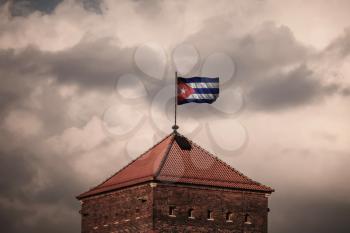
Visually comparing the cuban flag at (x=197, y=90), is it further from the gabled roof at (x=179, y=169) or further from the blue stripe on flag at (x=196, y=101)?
the gabled roof at (x=179, y=169)

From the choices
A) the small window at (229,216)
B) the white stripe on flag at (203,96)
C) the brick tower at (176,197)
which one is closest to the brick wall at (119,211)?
the brick tower at (176,197)

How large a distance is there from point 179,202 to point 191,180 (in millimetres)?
1501

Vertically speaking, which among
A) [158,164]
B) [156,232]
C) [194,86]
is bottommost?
[156,232]

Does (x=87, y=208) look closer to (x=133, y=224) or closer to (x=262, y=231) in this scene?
(x=133, y=224)

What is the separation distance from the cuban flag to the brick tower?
283 cm

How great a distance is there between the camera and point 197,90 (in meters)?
65.1

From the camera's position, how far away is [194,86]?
6519 centimetres

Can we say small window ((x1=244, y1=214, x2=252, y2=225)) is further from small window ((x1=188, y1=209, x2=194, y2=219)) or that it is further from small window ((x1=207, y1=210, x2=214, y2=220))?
small window ((x1=188, y1=209, x2=194, y2=219))

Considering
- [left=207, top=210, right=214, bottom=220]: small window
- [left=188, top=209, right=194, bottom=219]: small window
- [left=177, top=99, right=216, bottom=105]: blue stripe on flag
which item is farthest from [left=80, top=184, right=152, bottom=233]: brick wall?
[left=177, top=99, right=216, bottom=105]: blue stripe on flag

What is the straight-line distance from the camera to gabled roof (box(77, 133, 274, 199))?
2554 inches

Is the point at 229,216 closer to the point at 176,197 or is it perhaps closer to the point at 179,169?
the point at 176,197

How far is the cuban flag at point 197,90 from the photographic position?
64.9 metres

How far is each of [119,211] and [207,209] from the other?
194 inches

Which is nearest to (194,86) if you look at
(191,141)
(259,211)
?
(191,141)
